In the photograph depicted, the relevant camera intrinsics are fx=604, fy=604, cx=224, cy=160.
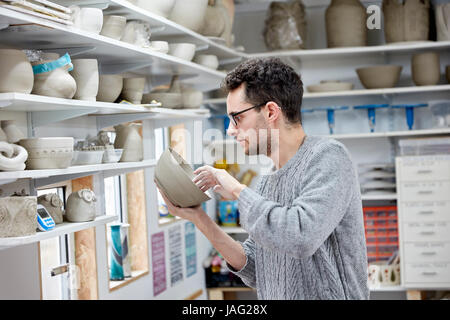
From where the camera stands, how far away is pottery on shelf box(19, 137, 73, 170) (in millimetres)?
1438

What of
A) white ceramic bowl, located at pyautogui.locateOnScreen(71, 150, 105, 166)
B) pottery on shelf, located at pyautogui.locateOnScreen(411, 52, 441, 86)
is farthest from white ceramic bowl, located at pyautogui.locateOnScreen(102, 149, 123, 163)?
pottery on shelf, located at pyautogui.locateOnScreen(411, 52, 441, 86)

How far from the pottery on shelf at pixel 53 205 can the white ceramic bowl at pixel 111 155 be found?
8.3 inches

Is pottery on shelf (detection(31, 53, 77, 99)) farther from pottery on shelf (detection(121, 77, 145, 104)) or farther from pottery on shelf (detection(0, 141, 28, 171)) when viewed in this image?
pottery on shelf (detection(121, 77, 145, 104))

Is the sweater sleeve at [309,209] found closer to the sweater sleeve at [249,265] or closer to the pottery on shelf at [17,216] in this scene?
the sweater sleeve at [249,265]

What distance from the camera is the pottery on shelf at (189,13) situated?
225 cm

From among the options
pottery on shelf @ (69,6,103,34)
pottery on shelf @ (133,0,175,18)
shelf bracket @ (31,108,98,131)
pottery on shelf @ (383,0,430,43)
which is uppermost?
pottery on shelf @ (383,0,430,43)

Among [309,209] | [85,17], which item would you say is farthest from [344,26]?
[309,209]

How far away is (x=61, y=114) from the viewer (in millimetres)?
1633

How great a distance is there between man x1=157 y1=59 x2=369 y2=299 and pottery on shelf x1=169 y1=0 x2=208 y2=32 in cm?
117

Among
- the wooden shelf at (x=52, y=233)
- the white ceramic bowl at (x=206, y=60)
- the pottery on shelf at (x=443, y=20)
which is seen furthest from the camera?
the pottery on shelf at (x=443, y=20)

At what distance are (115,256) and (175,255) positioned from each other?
60cm

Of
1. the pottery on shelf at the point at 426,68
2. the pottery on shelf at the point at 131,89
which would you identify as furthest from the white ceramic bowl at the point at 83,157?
the pottery on shelf at the point at 426,68
